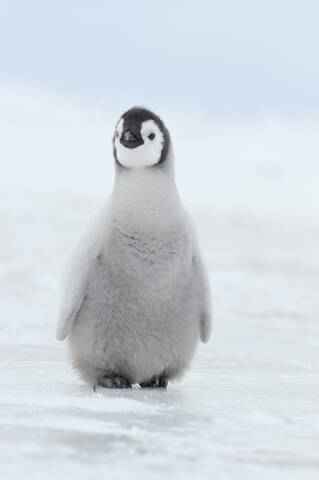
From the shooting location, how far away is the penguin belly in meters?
4.54

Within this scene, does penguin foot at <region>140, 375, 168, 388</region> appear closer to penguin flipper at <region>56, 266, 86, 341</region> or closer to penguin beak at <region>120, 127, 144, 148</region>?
penguin flipper at <region>56, 266, 86, 341</region>

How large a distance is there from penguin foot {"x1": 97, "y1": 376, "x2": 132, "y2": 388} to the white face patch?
0.87 m

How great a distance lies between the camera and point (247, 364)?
5996mm

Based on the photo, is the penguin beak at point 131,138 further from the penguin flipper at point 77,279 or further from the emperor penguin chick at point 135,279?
the penguin flipper at point 77,279

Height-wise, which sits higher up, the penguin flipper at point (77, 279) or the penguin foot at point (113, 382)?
the penguin flipper at point (77, 279)

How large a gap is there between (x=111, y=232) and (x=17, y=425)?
1.37m

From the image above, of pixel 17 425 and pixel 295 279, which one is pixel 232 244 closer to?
pixel 295 279

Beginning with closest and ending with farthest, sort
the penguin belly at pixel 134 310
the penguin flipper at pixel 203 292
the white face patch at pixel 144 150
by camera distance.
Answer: the penguin belly at pixel 134 310, the white face patch at pixel 144 150, the penguin flipper at pixel 203 292

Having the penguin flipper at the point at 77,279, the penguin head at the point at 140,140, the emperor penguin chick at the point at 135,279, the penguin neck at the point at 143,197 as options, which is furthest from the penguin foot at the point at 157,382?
the penguin head at the point at 140,140

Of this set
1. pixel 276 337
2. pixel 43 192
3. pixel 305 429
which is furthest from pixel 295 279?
pixel 43 192

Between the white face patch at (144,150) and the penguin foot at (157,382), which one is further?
the penguin foot at (157,382)

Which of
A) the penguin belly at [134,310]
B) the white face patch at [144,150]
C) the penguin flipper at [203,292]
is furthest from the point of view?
the penguin flipper at [203,292]

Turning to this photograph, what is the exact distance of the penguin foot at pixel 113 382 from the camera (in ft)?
15.0

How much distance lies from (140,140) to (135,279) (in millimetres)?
568
